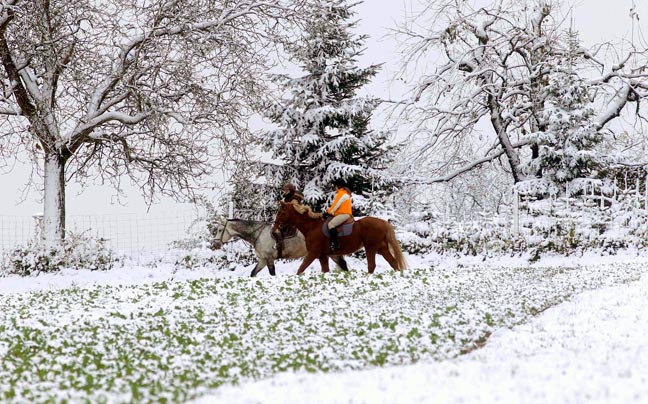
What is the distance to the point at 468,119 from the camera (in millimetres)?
28094

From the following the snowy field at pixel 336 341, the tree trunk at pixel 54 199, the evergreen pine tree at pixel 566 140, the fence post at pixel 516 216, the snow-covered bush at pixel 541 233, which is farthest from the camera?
the evergreen pine tree at pixel 566 140

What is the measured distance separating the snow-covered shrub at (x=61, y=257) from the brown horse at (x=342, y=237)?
6.15m

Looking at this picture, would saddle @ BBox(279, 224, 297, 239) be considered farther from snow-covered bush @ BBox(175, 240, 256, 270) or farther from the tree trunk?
the tree trunk

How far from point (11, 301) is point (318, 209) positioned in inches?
441

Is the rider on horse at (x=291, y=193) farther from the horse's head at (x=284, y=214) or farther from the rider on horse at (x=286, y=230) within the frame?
the horse's head at (x=284, y=214)

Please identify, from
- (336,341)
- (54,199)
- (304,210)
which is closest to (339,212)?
(304,210)

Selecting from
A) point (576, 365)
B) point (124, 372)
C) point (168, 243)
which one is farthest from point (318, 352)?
point (168, 243)

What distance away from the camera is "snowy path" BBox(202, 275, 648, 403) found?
15.8ft

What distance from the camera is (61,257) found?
1800 cm

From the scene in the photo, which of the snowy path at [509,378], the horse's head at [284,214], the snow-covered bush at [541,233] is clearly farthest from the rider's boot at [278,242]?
the snowy path at [509,378]

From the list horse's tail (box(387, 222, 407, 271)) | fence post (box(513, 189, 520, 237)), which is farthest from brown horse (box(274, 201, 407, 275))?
fence post (box(513, 189, 520, 237))

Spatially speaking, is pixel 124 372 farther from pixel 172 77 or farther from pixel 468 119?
pixel 468 119

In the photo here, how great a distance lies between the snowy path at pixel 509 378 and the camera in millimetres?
4816

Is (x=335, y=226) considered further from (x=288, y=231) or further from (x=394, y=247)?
(x=288, y=231)
